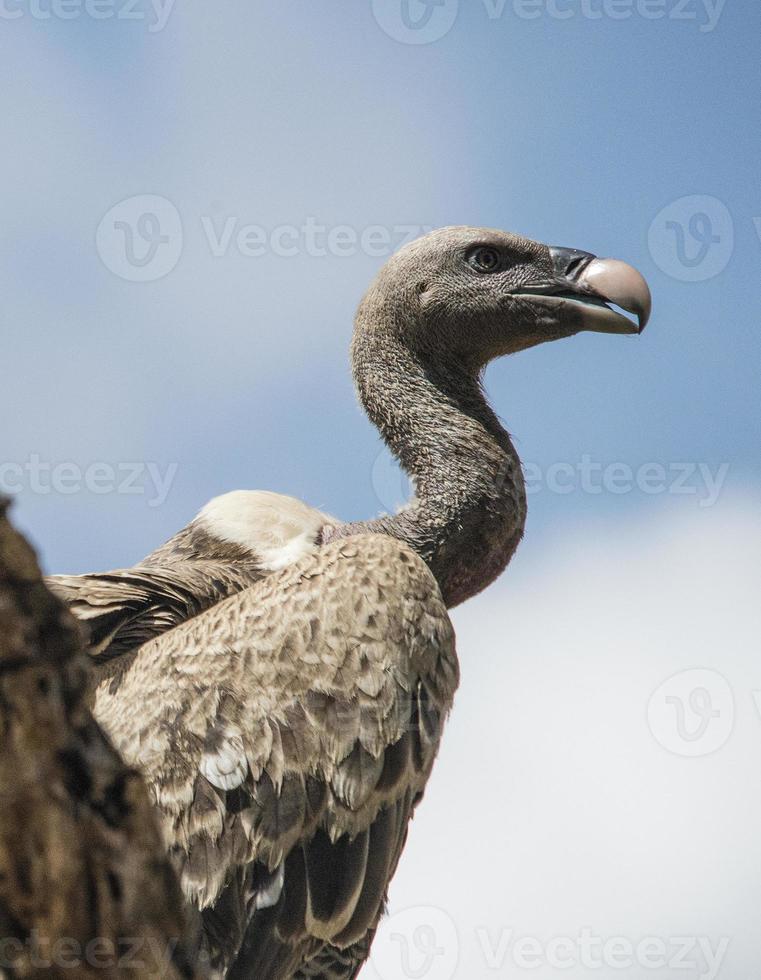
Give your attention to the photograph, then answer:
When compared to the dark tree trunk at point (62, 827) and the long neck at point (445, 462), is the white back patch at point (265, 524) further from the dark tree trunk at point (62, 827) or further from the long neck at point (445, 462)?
the dark tree trunk at point (62, 827)

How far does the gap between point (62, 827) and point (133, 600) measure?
182 inches

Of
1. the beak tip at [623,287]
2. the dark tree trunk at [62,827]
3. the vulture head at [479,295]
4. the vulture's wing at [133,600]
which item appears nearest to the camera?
the dark tree trunk at [62,827]

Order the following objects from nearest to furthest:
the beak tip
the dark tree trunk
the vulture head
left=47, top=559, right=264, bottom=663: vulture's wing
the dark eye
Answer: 1. the dark tree trunk
2. left=47, top=559, right=264, bottom=663: vulture's wing
3. the beak tip
4. the vulture head
5. the dark eye

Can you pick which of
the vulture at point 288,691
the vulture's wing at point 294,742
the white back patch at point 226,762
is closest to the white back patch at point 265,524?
the vulture at point 288,691

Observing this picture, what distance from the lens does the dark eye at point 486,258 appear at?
8305 mm

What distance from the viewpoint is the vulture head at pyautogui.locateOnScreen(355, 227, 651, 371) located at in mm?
8109

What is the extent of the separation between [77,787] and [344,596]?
4426 millimetres

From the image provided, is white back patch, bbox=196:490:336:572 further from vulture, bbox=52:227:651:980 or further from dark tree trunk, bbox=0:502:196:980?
dark tree trunk, bbox=0:502:196:980

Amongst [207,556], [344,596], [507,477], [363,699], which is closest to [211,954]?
[363,699]

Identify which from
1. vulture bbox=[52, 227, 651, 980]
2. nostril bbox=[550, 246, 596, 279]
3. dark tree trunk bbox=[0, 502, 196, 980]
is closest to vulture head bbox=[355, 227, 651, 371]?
nostril bbox=[550, 246, 596, 279]

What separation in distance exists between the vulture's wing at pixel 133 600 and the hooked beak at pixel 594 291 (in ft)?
10.1

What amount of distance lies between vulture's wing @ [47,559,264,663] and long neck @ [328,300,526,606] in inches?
43.2

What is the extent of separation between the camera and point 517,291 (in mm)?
8273

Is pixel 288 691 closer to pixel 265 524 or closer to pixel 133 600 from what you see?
pixel 133 600
